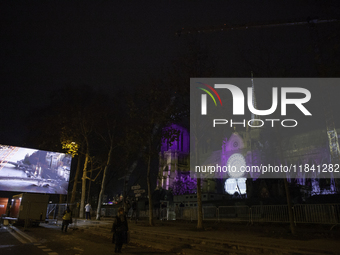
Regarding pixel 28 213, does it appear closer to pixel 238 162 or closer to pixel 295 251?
pixel 295 251

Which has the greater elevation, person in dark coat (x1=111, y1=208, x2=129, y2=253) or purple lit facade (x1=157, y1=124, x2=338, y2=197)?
purple lit facade (x1=157, y1=124, x2=338, y2=197)

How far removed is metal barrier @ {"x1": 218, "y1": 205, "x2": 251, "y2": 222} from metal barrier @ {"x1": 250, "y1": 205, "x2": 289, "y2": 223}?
0.40 metres

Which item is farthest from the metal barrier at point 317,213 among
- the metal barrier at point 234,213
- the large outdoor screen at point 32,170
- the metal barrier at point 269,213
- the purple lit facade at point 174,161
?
the purple lit facade at point 174,161

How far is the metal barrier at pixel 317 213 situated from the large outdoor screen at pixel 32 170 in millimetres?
23461

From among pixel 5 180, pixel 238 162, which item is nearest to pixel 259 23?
pixel 238 162

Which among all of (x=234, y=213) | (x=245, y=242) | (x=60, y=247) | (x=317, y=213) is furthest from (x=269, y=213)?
(x=60, y=247)

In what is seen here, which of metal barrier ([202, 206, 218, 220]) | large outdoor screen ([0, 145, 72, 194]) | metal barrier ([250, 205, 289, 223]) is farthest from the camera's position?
large outdoor screen ([0, 145, 72, 194])

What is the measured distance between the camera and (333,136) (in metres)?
36.7

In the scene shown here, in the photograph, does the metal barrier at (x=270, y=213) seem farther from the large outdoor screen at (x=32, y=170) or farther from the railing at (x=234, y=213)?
the large outdoor screen at (x=32, y=170)

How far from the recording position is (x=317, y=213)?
13.4 metres

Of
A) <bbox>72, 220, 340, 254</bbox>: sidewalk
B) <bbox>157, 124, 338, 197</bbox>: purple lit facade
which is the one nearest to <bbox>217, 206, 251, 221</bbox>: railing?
<bbox>72, 220, 340, 254</bbox>: sidewalk

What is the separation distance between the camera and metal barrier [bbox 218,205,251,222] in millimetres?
16734

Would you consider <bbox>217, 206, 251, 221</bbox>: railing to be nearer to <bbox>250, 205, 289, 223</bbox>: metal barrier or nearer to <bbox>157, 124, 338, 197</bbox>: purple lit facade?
<bbox>250, 205, 289, 223</bbox>: metal barrier

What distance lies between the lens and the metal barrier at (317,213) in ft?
41.7
